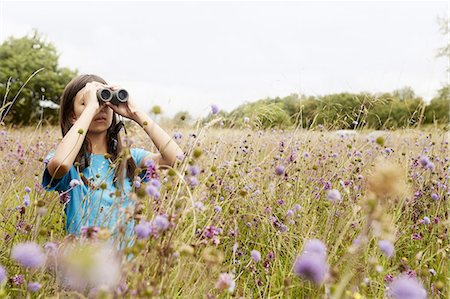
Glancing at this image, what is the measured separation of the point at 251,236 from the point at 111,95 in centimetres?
103

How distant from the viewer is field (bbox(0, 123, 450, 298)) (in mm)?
1206

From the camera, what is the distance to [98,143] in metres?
2.79

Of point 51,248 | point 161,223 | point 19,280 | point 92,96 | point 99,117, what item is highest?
point 92,96

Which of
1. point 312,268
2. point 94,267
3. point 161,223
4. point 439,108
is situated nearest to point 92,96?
point 161,223

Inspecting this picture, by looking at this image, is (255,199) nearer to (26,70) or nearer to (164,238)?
(164,238)

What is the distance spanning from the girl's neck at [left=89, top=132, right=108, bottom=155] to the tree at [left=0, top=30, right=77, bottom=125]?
21.0 meters

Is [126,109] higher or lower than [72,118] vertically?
higher

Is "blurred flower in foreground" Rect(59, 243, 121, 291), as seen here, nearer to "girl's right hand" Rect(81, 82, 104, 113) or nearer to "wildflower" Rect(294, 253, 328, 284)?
"wildflower" Rect(294, 253, 328, 284)

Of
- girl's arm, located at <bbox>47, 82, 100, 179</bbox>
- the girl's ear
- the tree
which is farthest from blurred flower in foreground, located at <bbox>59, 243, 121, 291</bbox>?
the tree

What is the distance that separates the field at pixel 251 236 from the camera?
3.96 feet

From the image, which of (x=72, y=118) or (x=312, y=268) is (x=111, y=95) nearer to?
(x=72, y=118)

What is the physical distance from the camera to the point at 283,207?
2637 millimetres

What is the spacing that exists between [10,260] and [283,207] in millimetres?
1379

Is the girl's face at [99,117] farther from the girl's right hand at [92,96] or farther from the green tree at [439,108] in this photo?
the green tree at [439,108]
